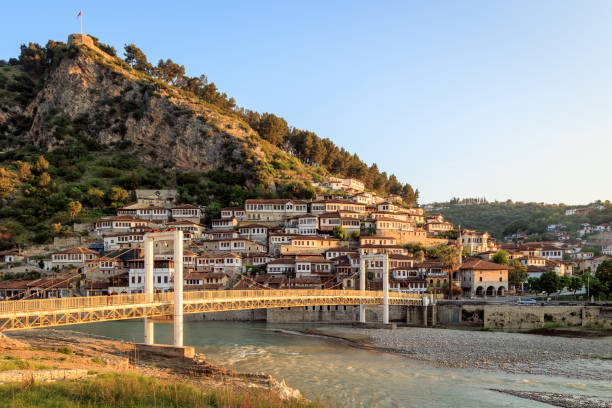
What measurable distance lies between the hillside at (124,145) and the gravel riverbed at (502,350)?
124ft

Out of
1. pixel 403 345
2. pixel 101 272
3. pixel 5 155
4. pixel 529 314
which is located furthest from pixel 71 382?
pixel 5 155

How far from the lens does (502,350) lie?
86.3 ft

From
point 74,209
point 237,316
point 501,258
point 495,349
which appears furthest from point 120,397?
point 74,209

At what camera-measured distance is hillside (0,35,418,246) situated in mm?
64625

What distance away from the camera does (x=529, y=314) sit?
116 feet

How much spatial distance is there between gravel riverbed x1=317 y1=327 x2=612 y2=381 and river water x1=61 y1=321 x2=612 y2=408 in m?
1.52

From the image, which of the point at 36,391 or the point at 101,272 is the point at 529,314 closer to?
the point at 36,391

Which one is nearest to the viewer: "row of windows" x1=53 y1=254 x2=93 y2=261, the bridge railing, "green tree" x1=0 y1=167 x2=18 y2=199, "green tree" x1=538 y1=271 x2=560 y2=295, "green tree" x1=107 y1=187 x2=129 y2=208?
the bridge railing

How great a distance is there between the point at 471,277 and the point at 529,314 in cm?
1188

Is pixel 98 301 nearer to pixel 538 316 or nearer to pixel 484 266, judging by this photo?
pixel 538 316

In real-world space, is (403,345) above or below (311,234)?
below

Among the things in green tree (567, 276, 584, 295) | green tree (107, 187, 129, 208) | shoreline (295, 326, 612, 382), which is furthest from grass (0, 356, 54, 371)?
green tree (107, 187, 129, 208)

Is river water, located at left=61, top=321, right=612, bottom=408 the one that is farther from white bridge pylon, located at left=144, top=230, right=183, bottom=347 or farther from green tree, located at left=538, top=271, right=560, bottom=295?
green tree, located at left=538, top=271, right=560, bottom=295

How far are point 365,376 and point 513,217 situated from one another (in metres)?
112
